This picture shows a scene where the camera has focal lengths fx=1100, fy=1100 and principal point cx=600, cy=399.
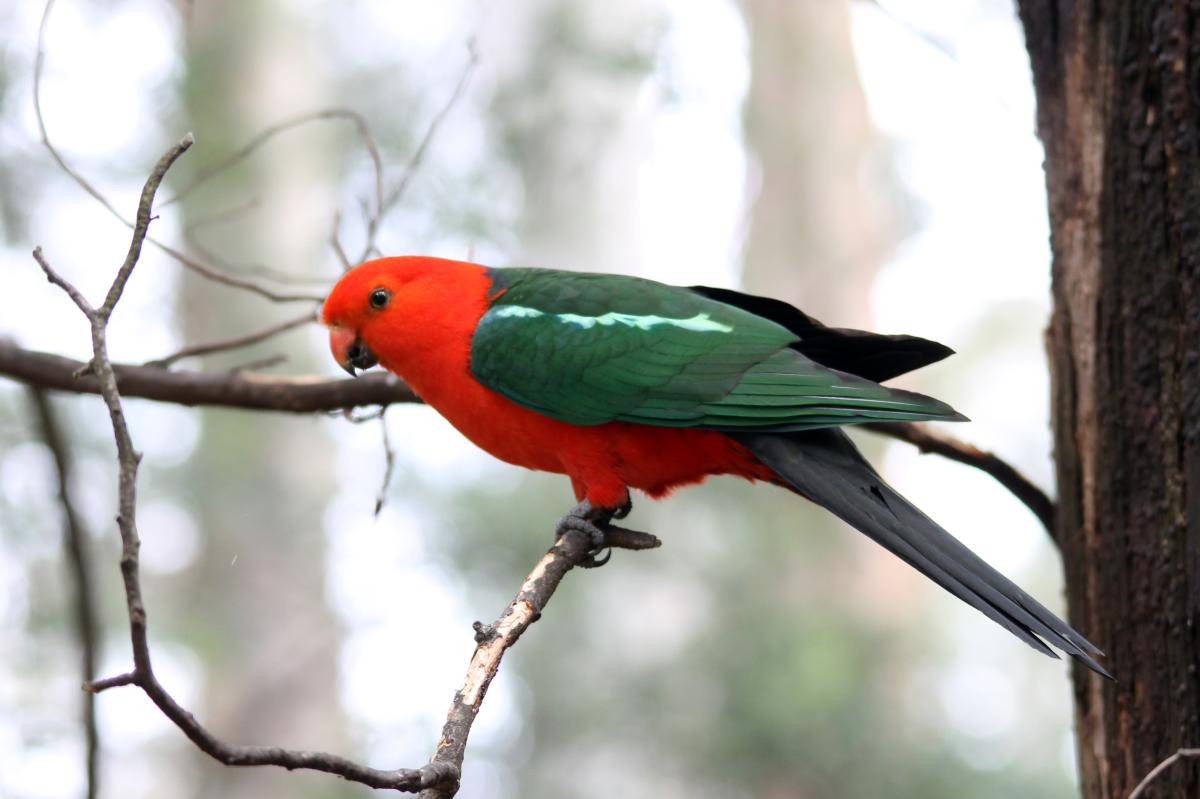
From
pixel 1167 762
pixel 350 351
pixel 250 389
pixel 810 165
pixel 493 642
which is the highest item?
pixel 810 165

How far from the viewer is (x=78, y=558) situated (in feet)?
11.1

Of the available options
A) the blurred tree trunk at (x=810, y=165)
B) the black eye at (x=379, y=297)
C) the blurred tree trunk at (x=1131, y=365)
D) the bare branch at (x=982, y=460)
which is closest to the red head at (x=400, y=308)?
the black eye at (x=379, y=297)

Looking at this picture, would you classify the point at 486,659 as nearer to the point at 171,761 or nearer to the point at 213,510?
the point at 213,510

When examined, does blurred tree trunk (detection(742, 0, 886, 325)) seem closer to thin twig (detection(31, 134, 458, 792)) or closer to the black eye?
the black eye

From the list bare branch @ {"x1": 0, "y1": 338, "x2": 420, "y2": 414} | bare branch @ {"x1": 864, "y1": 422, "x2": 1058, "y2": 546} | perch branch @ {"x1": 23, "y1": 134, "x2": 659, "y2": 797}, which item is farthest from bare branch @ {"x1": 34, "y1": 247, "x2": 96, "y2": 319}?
bare branch @ {"x1": 864, "y1": 422, "x2": 1058, "y2": 546}

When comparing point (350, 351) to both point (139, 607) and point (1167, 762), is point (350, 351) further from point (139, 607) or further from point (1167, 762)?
point (1167, 762)

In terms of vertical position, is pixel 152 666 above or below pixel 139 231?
below

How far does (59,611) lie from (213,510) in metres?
1.62

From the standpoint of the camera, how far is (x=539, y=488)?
8133mm

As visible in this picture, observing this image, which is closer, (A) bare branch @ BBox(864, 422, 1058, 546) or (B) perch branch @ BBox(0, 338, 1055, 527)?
(A) bare branch @ BBox(864, 422, 1058, 546)

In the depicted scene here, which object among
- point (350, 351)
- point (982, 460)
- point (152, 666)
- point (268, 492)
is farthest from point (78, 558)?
point (268, 492)

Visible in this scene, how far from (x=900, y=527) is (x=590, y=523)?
89 centimetres

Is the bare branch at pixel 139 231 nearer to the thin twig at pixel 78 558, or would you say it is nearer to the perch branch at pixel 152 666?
the perch branch at pixel 152 666

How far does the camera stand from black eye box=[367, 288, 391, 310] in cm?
346
